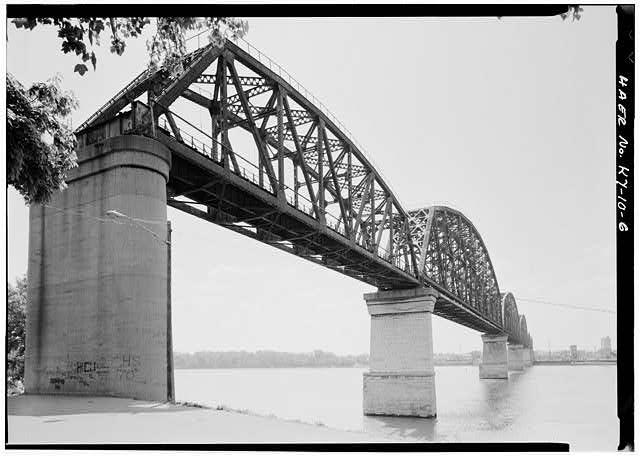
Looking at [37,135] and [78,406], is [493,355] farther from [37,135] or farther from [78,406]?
[37,135]

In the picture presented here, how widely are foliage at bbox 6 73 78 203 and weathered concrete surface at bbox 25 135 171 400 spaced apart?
6.24 m

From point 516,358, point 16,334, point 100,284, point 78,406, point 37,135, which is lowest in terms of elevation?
point 516,358

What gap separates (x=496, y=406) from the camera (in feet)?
183

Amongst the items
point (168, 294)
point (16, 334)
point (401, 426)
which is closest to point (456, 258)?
point (401, 426)

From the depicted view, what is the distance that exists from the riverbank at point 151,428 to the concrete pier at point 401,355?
35.4 metres

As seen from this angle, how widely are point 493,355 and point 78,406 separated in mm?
101289

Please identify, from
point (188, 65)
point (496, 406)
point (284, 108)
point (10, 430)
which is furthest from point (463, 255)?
point (10, 430)

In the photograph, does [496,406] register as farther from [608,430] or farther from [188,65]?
[608,430]

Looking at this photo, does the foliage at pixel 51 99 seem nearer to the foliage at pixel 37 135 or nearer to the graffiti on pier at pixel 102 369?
the foliage at pixel 37 135

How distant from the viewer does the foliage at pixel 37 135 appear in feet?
32.4

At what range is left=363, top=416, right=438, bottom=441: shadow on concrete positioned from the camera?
1545 inches

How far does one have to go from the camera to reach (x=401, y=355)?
4838 cm

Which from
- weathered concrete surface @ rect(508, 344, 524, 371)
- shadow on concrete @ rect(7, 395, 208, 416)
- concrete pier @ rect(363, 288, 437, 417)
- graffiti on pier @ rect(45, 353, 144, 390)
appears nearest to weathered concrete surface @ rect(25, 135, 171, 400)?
graffiti on pier @ rect(45, 353, 144, 390)

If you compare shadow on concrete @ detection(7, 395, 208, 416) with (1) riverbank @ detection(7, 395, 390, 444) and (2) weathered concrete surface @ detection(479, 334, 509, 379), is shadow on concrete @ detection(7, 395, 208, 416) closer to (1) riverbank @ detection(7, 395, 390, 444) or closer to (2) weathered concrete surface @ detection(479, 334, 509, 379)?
(1) riverbank @ detection(7, 395, 390, 444)
